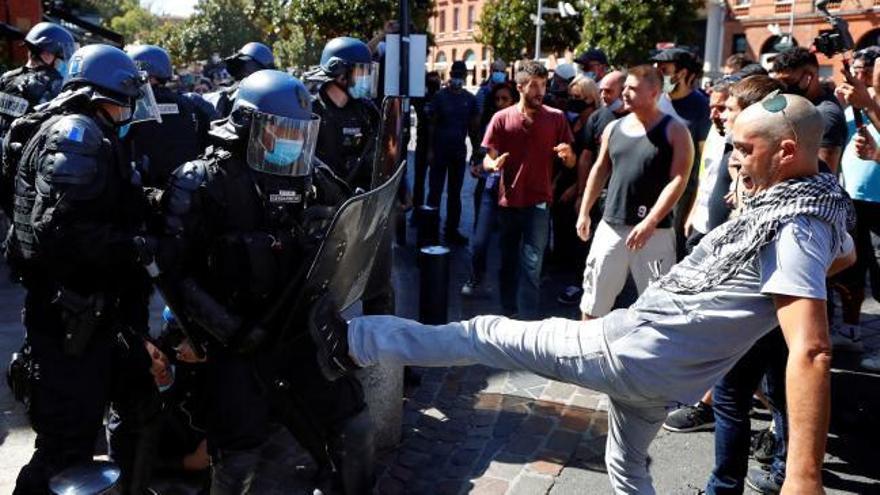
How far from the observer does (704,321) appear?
2.29 metres

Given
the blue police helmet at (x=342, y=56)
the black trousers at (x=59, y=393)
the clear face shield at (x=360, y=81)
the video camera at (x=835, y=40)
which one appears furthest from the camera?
the clear face shield at (x=360, y=81)

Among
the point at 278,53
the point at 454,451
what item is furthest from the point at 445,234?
the point at 278,53

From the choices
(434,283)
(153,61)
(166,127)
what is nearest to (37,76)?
(153,61)

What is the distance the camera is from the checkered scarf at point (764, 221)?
83.7 inches

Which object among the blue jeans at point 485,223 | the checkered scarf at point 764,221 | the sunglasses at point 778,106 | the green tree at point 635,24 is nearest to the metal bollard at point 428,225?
the blue jeans at point 485,223

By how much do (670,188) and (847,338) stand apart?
2.04 m

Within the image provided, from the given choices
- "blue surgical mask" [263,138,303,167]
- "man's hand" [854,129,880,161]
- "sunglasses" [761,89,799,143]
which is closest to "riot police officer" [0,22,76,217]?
"blue surgical mask" [263,138,303,167]

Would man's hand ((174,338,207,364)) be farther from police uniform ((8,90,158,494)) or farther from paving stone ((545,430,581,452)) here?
paving stone ((545,430,581,452))

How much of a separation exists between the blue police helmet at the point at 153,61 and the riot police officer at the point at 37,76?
620 millimetres

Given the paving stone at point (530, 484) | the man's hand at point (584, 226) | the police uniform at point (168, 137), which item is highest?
the police uniform at point (168, 137)

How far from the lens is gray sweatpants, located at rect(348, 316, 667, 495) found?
8.13ft

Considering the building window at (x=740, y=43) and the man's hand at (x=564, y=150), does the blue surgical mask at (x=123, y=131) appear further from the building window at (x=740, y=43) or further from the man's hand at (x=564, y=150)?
the building window at (x=740, y=43)

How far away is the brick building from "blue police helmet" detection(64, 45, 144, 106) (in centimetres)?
3572

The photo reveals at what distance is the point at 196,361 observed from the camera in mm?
3088
